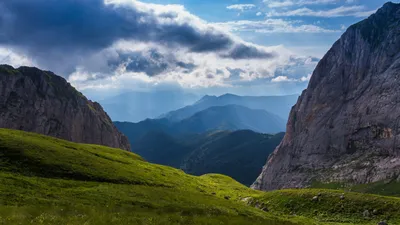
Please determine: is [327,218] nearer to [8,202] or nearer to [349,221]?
[349,221]

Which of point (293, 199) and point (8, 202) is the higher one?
point (8, 202)

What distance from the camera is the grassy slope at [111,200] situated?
2939 centimetres

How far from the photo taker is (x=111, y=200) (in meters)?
39.4

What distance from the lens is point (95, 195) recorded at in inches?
1597

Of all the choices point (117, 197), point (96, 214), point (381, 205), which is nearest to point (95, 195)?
point (117, 197)

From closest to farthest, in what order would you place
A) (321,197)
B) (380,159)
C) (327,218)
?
1. (327,218)
2. (321,197)
3. (380,159)

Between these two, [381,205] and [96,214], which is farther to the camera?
[381,205]

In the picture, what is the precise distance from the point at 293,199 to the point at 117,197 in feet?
108

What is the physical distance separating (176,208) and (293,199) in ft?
90.2

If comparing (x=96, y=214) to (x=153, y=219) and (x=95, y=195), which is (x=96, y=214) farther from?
(x=95, y=195)

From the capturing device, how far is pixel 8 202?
30703 millimetres

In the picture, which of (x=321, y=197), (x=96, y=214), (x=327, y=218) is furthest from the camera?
(x=321, y=197)

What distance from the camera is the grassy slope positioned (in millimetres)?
29392

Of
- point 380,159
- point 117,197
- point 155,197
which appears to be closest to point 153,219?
point 117,197
